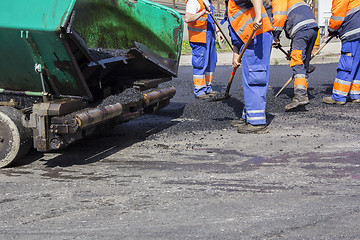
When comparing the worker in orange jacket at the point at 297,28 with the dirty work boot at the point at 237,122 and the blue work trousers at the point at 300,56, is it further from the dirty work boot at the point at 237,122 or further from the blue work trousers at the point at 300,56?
the dirty work boot at the point at 237,122

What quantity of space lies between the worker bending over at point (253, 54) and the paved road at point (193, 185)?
297 millimetres

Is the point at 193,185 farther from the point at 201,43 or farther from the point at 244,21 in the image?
the point at 201,43

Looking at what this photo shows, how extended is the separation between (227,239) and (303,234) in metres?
0.39

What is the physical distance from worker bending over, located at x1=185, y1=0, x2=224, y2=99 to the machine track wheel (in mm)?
3460

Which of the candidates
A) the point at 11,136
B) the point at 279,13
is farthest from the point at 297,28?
the point at 11,136

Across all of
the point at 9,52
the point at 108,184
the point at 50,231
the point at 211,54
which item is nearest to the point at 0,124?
the point at 9,52

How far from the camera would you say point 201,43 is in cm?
689

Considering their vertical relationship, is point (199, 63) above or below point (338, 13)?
below

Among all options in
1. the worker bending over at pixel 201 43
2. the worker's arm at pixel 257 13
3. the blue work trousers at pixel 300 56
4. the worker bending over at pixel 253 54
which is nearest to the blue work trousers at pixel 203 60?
the worker bending over at pixel 201 43

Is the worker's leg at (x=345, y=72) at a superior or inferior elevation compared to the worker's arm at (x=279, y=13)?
inferior

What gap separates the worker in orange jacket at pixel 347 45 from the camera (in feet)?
20.8

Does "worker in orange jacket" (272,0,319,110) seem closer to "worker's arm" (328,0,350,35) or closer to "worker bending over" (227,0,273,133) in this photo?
"worker's arm" (328,0,350,35)

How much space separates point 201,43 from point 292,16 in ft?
4.29

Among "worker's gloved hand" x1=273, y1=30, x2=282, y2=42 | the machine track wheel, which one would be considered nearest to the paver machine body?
the machine track wheel
